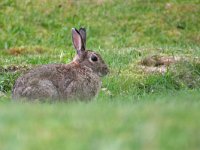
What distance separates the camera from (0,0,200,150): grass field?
16.3 ft

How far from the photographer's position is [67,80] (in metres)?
10.3

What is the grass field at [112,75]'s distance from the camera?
496 cm

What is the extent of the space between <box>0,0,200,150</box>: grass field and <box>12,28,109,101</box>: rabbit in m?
0.52

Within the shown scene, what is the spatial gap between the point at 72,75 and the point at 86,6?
55.6ft

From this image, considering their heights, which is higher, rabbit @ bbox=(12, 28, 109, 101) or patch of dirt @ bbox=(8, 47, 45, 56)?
rabbit @ bbox=(12, 28, 109, 101)

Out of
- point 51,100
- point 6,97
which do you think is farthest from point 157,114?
point 6,97

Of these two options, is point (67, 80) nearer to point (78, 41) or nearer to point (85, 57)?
point (85, 57)

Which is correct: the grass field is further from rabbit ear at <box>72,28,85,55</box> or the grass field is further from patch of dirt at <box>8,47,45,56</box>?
rabbit ear at <box>72,28,85,55</box>

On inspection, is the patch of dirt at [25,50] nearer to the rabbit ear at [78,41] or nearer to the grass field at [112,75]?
the grass field at [112,75]

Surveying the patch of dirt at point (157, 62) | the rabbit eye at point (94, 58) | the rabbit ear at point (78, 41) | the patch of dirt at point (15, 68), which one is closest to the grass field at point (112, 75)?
the patch of dirt at point (15, 68)

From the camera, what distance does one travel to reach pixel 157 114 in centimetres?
568

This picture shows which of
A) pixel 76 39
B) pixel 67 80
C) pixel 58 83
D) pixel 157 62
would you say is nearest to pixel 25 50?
pixel 157 62

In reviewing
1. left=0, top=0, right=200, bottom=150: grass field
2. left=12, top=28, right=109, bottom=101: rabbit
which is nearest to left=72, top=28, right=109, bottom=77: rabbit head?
left=12, top=28, right=109, bottom=101: rabbit

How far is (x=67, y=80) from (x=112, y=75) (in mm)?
3729
